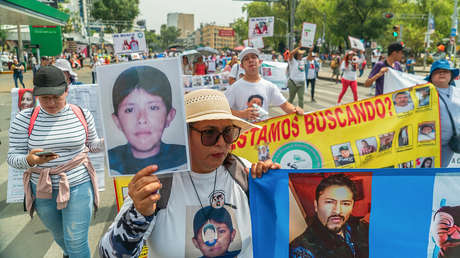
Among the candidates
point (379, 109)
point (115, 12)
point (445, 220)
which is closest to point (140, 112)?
point (445, 220)

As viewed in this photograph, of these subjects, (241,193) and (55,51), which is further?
(55,51)

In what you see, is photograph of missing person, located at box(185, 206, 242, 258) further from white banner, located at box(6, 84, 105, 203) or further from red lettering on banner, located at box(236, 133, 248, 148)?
white banner, located at box(6, 84, 105, 203)

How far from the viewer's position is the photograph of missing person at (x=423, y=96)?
385cm

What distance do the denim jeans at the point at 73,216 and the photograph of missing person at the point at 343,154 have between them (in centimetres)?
227

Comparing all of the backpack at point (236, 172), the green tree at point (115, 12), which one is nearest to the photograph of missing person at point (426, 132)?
the backpack at point (236, 172)

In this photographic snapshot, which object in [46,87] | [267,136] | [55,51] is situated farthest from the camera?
[55,51]

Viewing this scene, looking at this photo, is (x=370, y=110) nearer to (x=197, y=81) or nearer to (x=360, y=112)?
(x=360, y=112)

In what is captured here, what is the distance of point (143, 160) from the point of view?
141 centimetres

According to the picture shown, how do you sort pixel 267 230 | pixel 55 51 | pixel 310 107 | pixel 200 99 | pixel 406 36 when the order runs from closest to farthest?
pixel 200 99
pixel 267 230
pixel 310 107
pixel 55 51
pixel 406 36

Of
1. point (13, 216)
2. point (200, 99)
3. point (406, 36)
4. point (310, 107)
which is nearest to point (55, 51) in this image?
point (310, 107)

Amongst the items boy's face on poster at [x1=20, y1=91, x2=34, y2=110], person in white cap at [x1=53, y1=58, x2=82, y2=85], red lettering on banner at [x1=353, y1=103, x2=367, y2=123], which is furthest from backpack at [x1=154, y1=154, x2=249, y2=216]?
person in white cap at [x1=53, y1=58, x2=82, y2=85]

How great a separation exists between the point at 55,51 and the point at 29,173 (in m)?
35.0

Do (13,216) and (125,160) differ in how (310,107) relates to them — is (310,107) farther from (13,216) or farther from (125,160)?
(125,160)

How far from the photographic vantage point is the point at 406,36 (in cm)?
5006
